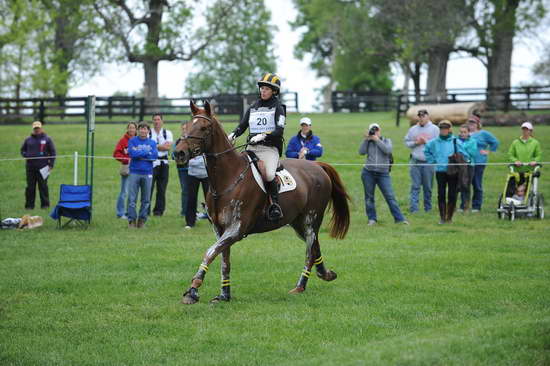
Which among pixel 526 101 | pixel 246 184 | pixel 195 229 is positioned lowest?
pixel 195 229

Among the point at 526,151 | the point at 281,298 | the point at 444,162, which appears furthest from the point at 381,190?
the point at 281,298

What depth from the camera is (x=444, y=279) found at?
11109 mm

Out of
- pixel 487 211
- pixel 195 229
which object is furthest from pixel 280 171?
pixel 487 211

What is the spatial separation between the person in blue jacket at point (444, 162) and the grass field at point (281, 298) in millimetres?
525

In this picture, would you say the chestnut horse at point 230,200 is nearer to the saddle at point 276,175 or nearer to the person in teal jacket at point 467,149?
the saddle at point 276,175

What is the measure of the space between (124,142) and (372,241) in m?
6.55

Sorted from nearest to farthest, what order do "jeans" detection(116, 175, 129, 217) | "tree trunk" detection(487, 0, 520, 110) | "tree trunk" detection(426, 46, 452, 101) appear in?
"jeans" detection(116, 175, 129, 217), "tree trunk" detection(487, 0, 520, 110), "tree trunk" detection(426, 46, 452, 101)

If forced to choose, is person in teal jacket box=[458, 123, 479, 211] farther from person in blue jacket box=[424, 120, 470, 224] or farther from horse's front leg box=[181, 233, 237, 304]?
horse's front leg box=[181, 233, 237, 304]

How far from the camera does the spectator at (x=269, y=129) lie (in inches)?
397

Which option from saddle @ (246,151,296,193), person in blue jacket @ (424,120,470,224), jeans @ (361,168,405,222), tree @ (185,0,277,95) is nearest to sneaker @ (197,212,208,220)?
jeans @ (361,168,405,222)

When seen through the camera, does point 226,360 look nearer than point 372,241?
Yes

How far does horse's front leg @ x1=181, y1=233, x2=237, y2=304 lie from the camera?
9.53 meters

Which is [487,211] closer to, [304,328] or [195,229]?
[195,229]

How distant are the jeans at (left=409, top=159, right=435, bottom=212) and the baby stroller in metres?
1.83
